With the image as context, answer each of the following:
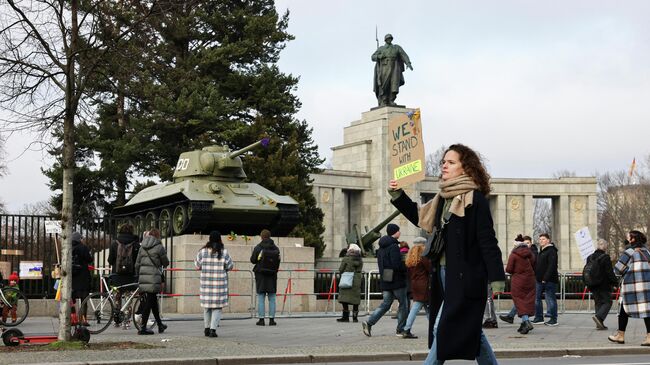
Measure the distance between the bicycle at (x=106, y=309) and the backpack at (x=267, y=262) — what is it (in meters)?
2.48

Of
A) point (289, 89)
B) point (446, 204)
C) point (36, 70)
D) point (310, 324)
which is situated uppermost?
point (289, 89)

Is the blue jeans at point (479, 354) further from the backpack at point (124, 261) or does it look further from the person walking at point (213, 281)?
the backpack at point (124, 261)

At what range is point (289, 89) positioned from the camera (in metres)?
43.8

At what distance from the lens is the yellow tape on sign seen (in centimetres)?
1120

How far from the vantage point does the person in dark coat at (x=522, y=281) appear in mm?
17500

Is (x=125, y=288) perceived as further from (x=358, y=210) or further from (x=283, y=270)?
(x=358, y=210)

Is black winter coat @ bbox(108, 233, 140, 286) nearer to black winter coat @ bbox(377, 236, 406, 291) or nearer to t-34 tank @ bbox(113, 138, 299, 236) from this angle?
black winter coat @ bbox(377, 236, 406, 291)

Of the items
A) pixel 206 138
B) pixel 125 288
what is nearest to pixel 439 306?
pixel 125 288

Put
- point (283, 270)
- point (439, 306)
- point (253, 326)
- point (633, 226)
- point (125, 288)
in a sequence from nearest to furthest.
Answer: point (439, 306) < point (125, 288) < point (253, 326) < point (283, 270) < point (633, 226)

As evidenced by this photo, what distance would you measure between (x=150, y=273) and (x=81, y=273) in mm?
2082

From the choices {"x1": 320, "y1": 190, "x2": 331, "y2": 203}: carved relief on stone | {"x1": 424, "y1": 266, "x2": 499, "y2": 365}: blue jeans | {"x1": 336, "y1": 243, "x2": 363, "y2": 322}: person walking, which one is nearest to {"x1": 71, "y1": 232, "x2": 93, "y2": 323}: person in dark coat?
{"x1": 336, "y1": 243, "x2": 363, "y2": 322}: person walking

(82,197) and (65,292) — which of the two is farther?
(82,197)

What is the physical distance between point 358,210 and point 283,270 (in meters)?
28.8

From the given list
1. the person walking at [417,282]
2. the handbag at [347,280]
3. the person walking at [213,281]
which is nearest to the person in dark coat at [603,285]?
the person walking at [417,282]
